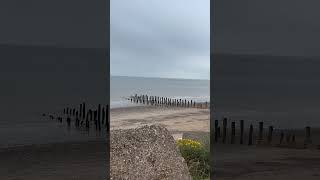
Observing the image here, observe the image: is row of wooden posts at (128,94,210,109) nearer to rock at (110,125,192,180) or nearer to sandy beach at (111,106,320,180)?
sandy beach at (111,106,320,180)

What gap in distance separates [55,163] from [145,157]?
16.3ft

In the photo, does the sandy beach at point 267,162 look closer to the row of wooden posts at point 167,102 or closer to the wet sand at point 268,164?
the wet sand at point 268,164

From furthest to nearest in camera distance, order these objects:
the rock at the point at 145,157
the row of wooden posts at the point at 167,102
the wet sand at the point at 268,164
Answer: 1. the row of wooden posts at the point at 167,102
2. the wet sand at the point at 268,164
3. the rock at the point at 145,157

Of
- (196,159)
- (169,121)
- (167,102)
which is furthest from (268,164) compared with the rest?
(167,102)

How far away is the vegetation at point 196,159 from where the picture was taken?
28.3 feet

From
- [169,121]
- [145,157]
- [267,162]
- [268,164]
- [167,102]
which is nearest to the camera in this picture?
[145,157]

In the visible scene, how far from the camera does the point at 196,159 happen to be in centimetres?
916

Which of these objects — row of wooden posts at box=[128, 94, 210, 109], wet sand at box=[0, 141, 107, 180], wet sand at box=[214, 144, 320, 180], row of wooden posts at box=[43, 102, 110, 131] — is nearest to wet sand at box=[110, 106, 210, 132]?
row of wooden posts at box=[43, 102, 110, 131]

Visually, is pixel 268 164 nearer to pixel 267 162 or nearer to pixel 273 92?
pixel 267 162

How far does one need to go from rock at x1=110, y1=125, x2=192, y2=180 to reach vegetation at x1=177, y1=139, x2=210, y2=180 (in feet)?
2.38

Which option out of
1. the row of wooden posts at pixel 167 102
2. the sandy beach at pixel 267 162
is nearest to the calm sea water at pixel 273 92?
the sandy beach at pixel 267 162

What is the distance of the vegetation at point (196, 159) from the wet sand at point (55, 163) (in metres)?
1.47

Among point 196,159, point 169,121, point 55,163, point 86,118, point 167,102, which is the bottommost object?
point 169,121

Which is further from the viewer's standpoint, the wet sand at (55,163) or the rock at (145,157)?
the wet sand at (55,163)
